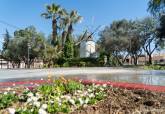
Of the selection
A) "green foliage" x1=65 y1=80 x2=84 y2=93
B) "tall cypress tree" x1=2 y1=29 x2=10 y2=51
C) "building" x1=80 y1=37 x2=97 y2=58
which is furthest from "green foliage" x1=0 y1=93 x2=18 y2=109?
"tall cypress tree" x1=2 y1=29 x2=10 y2=51

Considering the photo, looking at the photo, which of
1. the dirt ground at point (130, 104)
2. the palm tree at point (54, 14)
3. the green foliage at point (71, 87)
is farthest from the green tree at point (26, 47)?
the dirt ground at point (130, 104)

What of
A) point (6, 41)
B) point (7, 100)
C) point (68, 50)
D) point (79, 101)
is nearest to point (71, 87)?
point (79, 101)

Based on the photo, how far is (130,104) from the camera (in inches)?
289

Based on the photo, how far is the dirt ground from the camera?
6738 millimetres

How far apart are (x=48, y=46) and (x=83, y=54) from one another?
269 inches

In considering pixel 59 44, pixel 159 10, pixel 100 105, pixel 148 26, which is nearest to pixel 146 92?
pixel 100 105

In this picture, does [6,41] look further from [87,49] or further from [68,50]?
[68,50]

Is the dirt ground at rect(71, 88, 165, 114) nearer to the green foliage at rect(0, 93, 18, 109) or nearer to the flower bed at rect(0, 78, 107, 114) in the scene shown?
the flower bed at rect(0, 78, 107, 114)

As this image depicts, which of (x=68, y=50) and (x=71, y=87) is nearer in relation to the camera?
(x=71, y=87)

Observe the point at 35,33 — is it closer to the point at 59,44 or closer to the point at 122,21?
the point at 59,44

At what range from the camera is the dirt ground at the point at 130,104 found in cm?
674

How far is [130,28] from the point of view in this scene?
2985 inches

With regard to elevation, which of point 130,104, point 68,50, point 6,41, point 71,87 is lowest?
point 130,104

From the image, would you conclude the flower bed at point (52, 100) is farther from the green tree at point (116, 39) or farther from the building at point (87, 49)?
the green tree at point (116, 39)
